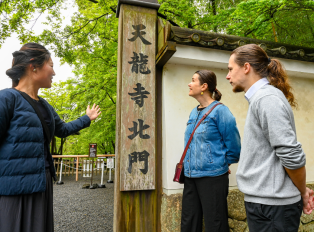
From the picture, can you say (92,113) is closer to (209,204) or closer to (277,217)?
(209,204)

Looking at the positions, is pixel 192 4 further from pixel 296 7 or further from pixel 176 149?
pixel 176 149

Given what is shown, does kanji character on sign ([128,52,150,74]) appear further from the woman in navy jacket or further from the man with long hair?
the man with long hair

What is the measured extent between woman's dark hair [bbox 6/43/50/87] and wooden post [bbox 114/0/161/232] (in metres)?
1.44

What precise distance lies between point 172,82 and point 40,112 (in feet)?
6.81

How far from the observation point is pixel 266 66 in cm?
158

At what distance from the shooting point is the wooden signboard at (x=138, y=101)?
314cm

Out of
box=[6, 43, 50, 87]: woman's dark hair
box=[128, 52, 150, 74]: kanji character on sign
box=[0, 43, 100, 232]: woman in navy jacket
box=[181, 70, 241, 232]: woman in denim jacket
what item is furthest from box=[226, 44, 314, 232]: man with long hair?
box=[128, 52, 150, 74]: kanji character on sign

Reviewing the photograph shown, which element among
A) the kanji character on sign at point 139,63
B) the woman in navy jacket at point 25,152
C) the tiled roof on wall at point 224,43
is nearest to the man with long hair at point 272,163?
the woman in navy jacket at point 25,152

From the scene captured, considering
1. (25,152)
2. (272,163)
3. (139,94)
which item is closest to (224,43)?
(139,94)

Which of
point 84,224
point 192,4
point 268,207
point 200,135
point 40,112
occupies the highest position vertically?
point 192,4

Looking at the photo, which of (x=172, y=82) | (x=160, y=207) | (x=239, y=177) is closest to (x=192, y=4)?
(x=172, y=82)

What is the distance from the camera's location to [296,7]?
14.3 ft

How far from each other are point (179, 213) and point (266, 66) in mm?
2397

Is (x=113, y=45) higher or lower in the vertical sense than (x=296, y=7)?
higher
